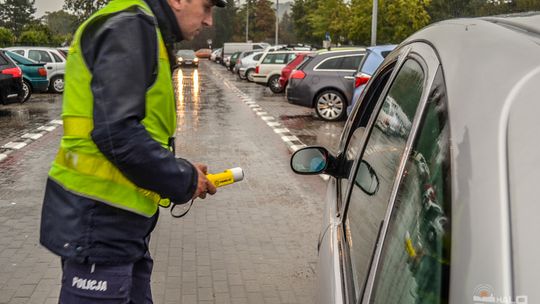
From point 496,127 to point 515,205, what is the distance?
0.55 ft

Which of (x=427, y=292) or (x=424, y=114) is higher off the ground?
(x=424, y=114)

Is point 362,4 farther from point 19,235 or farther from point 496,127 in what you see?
point 496,127

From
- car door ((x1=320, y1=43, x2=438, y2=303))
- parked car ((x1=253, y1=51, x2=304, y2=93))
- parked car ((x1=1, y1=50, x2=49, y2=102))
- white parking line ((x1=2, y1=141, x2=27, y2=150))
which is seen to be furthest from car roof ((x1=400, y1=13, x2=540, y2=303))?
parked car ((x1=253, y1=51, x2=304, y2=93))

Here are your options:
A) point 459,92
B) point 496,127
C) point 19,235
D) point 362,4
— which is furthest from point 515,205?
point 362,4

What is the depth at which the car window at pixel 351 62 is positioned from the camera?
52.7 feet

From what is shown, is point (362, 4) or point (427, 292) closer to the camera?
point (427, 292)

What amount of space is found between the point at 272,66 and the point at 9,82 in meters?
12.9

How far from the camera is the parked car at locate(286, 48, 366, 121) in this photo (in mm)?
16203

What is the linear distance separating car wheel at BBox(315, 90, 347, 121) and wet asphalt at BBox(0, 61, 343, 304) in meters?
2.93

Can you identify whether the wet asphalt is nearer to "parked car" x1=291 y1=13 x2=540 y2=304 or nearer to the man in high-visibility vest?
the man in high-visibility vest

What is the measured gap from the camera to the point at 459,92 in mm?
1419

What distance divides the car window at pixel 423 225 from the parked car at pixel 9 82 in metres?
16.5

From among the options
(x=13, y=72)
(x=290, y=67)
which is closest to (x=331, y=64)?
(x=290, y=67)

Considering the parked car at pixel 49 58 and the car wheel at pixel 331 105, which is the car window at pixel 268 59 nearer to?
the parked car at pixel 49 58
